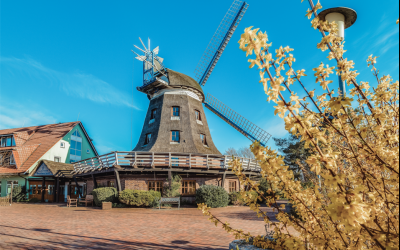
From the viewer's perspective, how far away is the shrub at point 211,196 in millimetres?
17109

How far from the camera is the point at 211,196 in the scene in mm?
17172

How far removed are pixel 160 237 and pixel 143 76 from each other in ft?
63.8

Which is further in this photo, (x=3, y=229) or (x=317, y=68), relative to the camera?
(x=3, y=229)

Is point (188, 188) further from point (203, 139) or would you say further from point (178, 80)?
point (178, 80)

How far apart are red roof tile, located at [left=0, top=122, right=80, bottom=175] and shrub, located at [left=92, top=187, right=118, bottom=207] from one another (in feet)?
44.3

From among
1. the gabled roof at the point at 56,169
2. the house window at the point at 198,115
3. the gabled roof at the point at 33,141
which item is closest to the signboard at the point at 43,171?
the gabled roof at the point at 56,169

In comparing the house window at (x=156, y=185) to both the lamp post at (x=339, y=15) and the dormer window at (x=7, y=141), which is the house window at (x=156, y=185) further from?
the dormer window at (x=7, y=141)

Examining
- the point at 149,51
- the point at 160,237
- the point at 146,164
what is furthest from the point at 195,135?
the point at 160,237

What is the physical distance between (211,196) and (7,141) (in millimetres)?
27518

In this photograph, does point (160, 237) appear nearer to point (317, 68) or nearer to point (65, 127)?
point (317, 68)

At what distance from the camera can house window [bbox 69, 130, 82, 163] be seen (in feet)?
105

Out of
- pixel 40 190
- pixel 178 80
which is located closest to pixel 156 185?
pixel 178 80

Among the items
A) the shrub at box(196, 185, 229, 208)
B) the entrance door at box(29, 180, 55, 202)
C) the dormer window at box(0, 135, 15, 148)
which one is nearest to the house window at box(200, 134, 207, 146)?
the shrub at box(196, 185, 229, 208)

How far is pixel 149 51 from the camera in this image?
2458 centimetres
